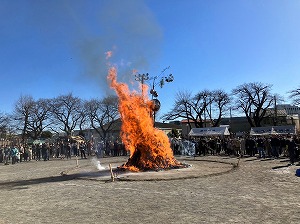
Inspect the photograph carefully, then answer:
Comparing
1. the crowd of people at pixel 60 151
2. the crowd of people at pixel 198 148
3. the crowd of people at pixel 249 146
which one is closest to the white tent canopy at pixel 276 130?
the crowd of people at pixel 198 148

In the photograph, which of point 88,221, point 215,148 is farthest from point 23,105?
point 88,221

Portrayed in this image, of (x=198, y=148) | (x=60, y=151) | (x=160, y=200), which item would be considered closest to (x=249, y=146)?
(x=198, y=148)

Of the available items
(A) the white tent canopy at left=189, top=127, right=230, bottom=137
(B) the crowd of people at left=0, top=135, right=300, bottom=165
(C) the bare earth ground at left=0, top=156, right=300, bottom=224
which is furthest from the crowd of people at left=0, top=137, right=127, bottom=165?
(C) the bare earth ground at left=0, top=156, right=300, bottom=224

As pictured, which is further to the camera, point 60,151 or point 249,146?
point 60,151

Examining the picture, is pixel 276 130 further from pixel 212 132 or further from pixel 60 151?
→ pixel 60 151

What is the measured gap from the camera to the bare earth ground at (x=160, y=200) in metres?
8.62

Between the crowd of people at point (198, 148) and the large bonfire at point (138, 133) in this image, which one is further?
the crowd of people at point (198, 148)

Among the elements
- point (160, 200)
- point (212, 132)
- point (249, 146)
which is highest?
point (212, 132)

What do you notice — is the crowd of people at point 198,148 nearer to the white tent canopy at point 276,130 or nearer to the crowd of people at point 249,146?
the crowd of people at point 249,146

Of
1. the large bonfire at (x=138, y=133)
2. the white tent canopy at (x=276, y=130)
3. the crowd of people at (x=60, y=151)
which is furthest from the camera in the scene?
the crowd of people at (x=60, y=151)

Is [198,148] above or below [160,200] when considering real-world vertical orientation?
above

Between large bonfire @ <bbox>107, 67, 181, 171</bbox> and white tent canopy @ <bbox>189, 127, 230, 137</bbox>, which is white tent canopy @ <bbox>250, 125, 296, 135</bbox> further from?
large bonfire @ <bbox>107, 67, 181, 171</bbox>

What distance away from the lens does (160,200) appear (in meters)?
10.8

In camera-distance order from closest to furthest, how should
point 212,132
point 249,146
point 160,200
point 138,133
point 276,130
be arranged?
1. point 160,200
2. point 138,133
3. point 249,146
4. point 276,130
5. point 212,132
